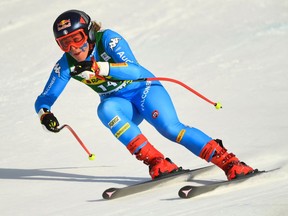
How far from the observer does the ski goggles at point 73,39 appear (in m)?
6.21

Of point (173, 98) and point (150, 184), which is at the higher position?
point (150, 184)

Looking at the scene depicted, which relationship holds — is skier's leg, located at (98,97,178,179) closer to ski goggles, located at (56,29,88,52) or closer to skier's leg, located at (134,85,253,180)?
skier's leg, located at (134,85,253,180)

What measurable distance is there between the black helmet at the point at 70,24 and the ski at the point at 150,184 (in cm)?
132

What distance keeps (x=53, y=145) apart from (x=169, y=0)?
6.72 metres

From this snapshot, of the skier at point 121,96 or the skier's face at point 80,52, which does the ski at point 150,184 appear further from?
the skier's face at point 80,52

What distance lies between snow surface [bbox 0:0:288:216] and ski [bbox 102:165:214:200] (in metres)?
0.06

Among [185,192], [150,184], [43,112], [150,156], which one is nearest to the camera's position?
[185,192]

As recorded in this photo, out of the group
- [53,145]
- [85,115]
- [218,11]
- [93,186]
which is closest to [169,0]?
[218,11]

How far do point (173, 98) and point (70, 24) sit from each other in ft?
13.7

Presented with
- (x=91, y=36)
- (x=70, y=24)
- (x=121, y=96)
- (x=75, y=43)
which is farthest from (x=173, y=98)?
(x=70, y=24)

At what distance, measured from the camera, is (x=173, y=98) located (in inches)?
402

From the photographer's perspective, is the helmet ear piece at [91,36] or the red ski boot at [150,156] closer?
the red ski boot at [150,156]

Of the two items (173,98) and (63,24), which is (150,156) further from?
(173,98)

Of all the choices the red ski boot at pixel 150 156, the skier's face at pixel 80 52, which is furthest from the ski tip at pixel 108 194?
the skier's face at pixel 80 52
